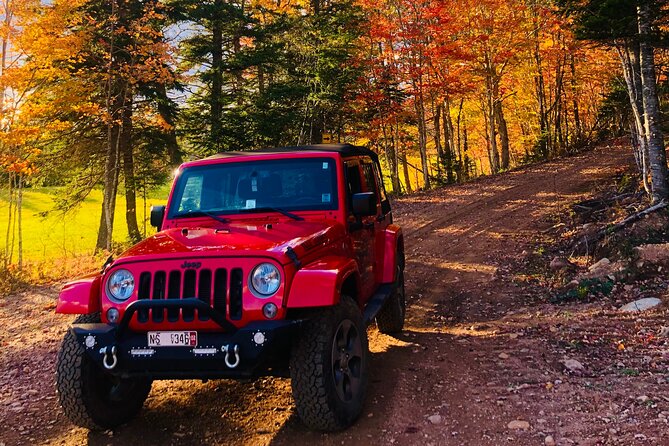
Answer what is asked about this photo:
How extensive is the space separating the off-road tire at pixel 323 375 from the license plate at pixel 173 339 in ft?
2.28

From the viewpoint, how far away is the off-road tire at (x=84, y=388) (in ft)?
11.6

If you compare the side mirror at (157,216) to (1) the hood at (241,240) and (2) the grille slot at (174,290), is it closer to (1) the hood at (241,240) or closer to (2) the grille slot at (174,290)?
(1) the hood at (241,240)

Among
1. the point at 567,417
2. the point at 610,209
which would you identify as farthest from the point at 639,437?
the point at 610,209

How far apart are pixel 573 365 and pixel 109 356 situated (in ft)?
13.0

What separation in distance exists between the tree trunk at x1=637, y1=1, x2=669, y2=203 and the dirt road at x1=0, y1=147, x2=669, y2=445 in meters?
3.40

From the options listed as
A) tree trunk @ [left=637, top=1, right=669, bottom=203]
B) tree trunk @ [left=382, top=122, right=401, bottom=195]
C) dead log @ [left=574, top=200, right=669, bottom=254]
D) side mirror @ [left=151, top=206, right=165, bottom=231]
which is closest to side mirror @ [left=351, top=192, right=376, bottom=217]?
side mirror @ [left=151, top=206, right=165, bottom=231]

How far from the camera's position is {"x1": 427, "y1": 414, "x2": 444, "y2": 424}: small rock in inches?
147

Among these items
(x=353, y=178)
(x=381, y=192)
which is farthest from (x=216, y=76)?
(x=353, y=178)

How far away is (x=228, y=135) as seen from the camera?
18.0m

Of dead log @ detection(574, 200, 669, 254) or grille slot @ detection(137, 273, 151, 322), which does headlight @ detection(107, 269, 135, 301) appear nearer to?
grille slot @ detection(137, 273, 151, 322)

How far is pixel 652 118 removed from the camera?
8.79 m

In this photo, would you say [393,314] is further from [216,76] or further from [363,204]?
[216,76]

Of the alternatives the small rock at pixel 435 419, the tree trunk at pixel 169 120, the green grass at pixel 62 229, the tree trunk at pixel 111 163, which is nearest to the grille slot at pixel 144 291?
the small rock at pixel 435 419

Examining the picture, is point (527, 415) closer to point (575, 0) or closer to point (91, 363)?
point (91, 363)
